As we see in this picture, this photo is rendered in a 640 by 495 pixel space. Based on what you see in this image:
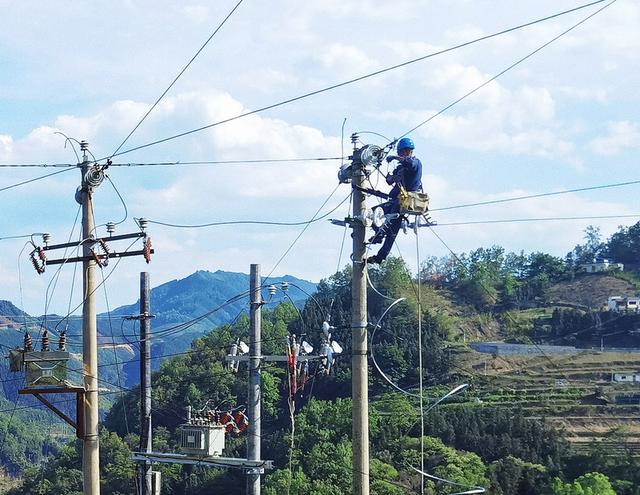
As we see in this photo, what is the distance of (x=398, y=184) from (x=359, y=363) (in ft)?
8.71

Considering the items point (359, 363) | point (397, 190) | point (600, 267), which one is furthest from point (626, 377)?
point (359, 363)

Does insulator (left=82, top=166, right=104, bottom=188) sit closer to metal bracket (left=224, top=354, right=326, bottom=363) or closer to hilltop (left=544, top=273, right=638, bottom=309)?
metal bracket (left=224, top=354, right=326, bottom=363)

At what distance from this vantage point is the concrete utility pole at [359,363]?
1482 centimetres

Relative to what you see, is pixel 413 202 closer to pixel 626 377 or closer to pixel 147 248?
pixel 147 248

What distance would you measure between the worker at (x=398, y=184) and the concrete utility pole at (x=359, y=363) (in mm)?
609

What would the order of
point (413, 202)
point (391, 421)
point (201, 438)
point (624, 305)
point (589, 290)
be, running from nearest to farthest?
point (413, 202) → point (201, 438) → point (391, 421) → point (624, 305) → point (589, 290)

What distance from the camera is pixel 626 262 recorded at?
174000mm

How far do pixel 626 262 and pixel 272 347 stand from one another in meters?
81.4

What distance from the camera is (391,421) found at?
8650 cm

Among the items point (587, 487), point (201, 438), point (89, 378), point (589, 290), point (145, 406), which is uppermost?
point (589, 290)

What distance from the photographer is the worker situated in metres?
16.0

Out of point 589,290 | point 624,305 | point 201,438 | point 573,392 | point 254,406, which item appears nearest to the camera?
point 254,406

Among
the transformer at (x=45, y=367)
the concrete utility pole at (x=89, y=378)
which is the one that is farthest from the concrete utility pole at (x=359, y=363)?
the transformer at (x=45, y=367)

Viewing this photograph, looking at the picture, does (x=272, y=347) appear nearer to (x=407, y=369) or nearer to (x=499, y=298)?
(x=407, y=369)
